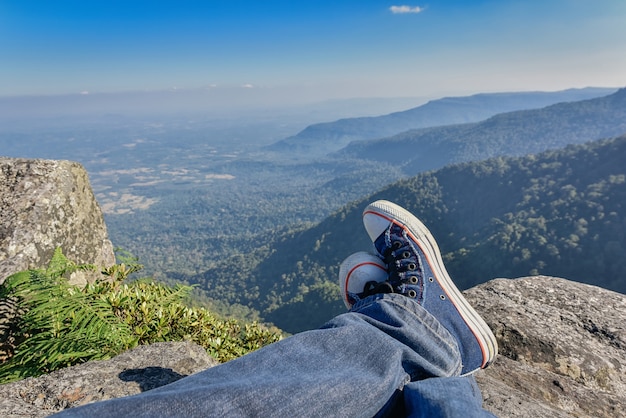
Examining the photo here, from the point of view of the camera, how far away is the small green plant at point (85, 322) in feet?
6.84

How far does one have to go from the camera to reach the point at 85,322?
2.05 meters

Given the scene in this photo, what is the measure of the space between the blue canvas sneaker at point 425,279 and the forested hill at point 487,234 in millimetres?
49155

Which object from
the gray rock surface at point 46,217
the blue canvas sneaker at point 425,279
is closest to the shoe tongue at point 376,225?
the blue canvas sneaker at point 425,279

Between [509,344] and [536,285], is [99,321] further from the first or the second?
[536,285]

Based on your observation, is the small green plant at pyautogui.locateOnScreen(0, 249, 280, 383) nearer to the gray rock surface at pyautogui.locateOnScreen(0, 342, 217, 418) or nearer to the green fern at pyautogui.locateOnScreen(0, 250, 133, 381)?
the green fern at pyautogui.locateOnScreen(0, 250, 133, 381)

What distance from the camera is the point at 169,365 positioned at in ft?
7.04

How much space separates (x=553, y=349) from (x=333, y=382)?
224cm

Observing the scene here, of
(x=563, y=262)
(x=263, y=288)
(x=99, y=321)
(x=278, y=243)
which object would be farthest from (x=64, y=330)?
(x=278, y=243)

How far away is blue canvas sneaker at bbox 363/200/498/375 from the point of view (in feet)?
7.23

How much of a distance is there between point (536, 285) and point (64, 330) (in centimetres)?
399

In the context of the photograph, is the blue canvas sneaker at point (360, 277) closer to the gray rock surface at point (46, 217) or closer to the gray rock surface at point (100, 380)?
the gray rock surface at point (100, 380)

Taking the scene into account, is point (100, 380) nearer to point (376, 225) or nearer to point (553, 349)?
point (376, 225)

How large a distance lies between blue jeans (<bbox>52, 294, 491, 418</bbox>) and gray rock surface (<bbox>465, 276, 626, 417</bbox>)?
0.62m

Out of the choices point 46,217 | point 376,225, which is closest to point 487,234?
point 376,225
